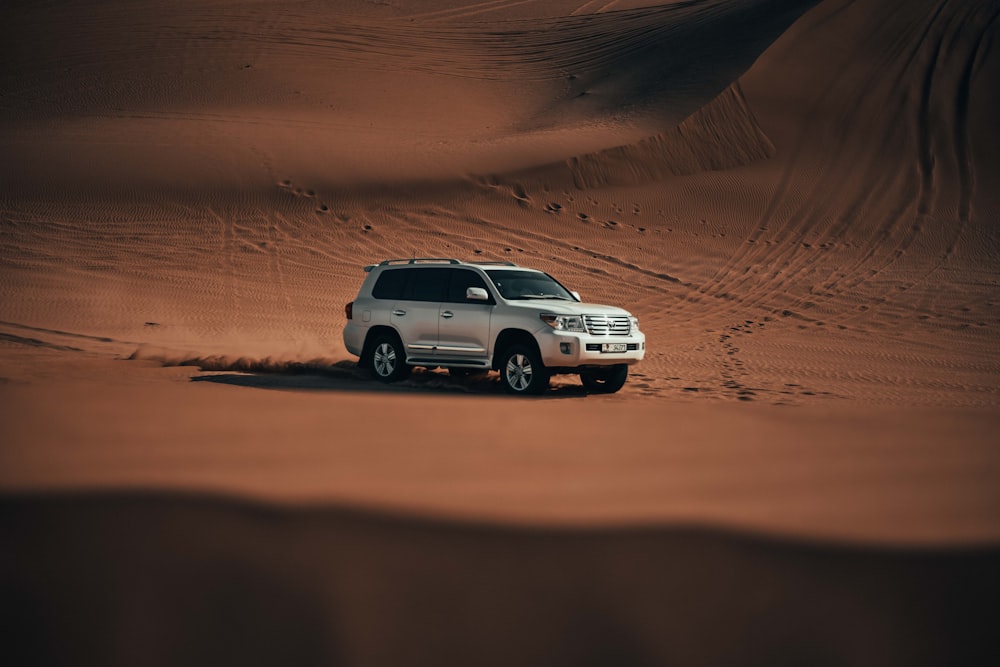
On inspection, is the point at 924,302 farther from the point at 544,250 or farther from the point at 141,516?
the point at 141,516

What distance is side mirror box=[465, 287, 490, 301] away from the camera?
45.8ft

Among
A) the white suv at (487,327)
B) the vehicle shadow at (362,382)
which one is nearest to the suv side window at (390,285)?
the white suv at (487,327)

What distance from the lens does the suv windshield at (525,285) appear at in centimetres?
1441

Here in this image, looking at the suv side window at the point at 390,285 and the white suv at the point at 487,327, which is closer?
the white suv at the point at 487,327

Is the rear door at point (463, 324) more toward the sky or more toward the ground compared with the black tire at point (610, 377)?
more toward the sky

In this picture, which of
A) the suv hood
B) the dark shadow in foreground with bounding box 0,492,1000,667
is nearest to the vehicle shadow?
the suv hood

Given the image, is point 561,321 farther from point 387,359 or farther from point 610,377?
point 387,359

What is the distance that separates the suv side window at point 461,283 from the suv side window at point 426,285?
0.10 meters

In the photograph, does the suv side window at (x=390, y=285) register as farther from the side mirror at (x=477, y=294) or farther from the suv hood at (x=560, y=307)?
the suv hood at (x=560, y=307)

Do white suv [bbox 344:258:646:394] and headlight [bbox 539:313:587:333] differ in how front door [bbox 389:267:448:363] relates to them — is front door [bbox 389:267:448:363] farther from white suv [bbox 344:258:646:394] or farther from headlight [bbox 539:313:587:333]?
headlight [bbox 539:313:587:333]

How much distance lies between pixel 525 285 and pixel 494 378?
180 centimetres

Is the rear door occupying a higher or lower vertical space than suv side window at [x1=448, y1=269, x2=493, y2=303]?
lower

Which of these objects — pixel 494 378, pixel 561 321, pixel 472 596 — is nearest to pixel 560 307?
pixel 561 321

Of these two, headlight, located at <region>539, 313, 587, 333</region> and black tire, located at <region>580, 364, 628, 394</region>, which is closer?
headlight, located at <region>539, 313, 587, 333</region>
